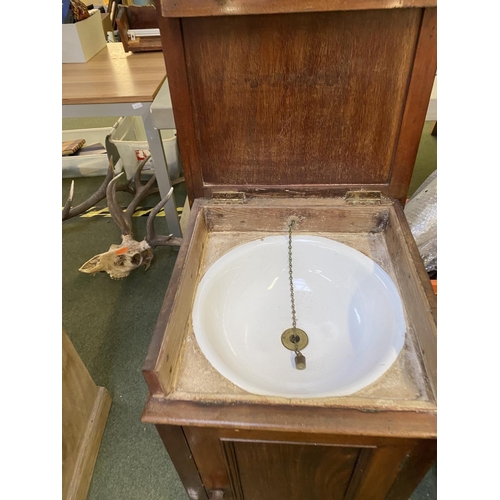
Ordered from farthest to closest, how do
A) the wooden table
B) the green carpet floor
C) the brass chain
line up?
the wooden table → the green carpet floor → the brass chain

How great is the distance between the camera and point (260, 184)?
96cm

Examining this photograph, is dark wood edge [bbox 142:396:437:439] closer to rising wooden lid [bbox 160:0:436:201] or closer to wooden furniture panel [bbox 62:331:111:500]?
rising wooden lid [bbox 160:0:436:201]

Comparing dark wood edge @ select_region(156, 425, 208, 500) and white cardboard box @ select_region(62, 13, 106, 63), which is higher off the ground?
white cardboard box @ select_region(62, 13, 106, 63)

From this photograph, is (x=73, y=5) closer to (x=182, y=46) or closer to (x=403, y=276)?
(x=182, y=46)

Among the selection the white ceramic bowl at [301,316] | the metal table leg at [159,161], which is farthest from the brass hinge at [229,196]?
the metal table leg at [159,161]

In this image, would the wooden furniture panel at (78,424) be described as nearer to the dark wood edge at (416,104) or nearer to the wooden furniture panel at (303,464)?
the wooden furniture panel at (303,464)

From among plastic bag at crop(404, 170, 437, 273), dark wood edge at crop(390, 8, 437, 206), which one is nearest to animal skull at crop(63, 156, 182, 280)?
plastic bag at crop(404, 170, 437, 273)

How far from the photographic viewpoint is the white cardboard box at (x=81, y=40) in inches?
73.4

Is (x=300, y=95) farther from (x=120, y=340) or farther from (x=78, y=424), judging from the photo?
(x=120, y=340)

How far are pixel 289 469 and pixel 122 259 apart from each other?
134 centimetres

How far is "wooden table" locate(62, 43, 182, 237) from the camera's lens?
1.57 metres

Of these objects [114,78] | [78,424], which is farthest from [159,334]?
[114,78]

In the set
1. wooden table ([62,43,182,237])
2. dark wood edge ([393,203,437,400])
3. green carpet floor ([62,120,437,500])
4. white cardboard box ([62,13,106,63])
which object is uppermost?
white cardboard box ([62,13,106,63])

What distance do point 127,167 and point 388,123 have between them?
1.94m
